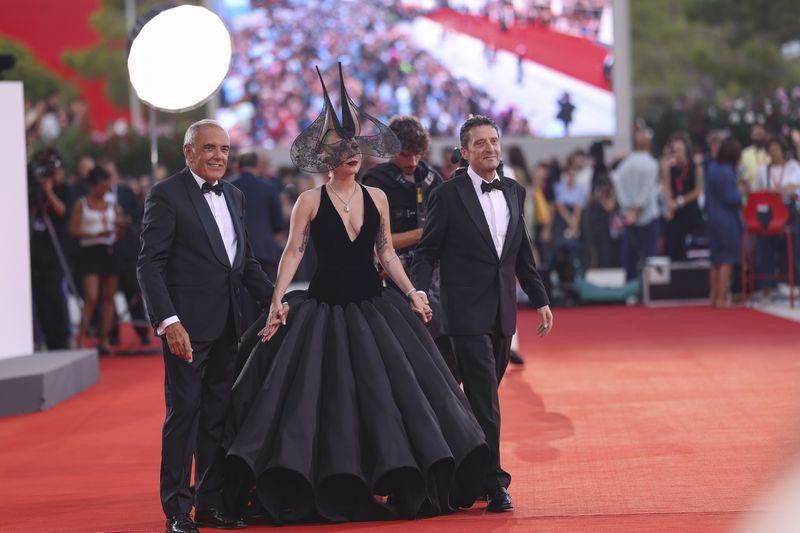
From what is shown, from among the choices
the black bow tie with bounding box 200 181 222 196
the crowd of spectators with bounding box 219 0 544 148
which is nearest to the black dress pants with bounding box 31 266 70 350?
the black bow tie with bounding box 200 181 222 196

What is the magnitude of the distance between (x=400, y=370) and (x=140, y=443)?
303 centimetres

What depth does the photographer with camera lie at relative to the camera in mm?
13258

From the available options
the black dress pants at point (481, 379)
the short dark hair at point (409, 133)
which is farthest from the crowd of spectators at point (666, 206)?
the black dress pants at point (481, 379)

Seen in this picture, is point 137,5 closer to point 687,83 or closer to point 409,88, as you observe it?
point 687,83

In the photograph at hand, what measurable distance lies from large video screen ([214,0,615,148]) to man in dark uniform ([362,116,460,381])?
14912 millimetres

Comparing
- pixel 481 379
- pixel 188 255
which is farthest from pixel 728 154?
pixel 188 255

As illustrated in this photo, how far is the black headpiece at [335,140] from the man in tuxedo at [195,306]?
1.42 feet

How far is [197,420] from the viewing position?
20.3 feet

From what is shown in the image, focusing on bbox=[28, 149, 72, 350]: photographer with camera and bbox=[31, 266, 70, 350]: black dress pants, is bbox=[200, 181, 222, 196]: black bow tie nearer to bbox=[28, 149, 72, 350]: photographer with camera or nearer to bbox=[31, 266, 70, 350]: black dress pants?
bbox=[28, 149, 72, 350]: photographer with camera

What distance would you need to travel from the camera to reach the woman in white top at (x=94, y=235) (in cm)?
1348

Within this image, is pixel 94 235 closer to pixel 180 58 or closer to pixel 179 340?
pixel 180 58

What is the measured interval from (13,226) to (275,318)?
534cm

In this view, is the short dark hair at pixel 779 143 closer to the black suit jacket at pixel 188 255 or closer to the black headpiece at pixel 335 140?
the black headpiece at pixel 335 140

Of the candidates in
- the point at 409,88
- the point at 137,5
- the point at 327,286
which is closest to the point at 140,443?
the point at 327,286
